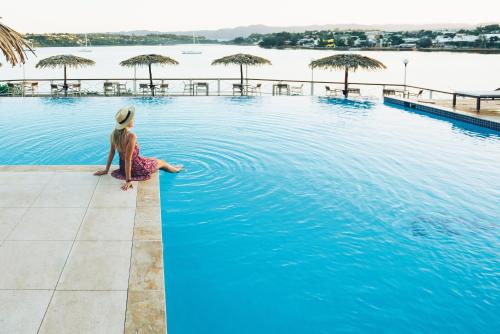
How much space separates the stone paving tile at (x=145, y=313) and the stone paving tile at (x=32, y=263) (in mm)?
790

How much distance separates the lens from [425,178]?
8711 millimetres

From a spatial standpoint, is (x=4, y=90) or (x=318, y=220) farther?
(x=4, y=90)

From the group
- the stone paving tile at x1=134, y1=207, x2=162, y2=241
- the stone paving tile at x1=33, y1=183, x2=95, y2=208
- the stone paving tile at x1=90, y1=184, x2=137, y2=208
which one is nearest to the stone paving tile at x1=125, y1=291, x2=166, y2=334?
the stone paving tile at x1=134, y1=207, x2=162, y2=241

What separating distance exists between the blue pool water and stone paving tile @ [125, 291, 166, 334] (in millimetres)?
422

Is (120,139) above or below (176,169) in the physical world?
above

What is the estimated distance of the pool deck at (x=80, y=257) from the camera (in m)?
3.58

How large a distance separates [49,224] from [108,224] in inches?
26.2

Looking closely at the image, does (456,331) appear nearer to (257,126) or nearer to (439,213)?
(439,213)

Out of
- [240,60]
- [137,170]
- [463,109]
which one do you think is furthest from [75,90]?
[463,109]

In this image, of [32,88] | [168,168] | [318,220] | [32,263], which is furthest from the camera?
[32,88]

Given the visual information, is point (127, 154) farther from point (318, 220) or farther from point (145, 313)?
point (145, 313)

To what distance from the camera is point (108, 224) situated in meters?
5.34

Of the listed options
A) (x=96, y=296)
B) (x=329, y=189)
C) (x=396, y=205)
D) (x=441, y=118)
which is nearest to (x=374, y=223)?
(x=396, y=205)

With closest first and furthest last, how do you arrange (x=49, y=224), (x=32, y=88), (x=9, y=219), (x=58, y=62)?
(x=49, y=224) < (x=9, y=219) < (x=32, y=88) < (x=58, y=62)
